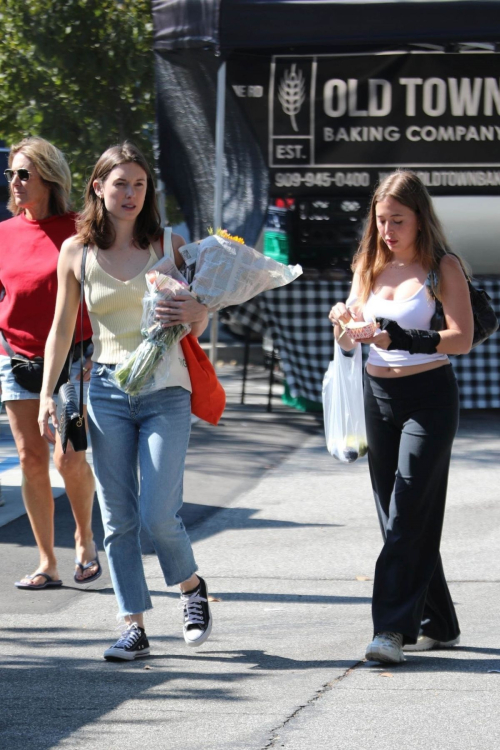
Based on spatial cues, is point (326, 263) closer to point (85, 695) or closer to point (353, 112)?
point (353, 112)

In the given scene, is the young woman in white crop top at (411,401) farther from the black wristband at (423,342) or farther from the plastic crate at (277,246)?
the plastic crate at (277,246)

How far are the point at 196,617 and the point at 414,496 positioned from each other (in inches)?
38.1

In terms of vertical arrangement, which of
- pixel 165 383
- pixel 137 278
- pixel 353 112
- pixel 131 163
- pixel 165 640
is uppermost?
pixel 353 112

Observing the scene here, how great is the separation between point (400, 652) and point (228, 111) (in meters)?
6.53

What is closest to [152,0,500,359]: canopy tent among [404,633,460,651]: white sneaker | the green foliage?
the green foliage

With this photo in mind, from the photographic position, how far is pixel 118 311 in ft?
15.1

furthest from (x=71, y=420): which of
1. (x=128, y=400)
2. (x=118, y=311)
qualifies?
(x=118, y=311)

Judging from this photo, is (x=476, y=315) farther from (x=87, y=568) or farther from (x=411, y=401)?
(x=87, y=568)

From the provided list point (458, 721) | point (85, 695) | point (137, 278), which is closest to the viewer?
point (458, 721)

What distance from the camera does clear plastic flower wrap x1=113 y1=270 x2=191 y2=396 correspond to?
174 inches

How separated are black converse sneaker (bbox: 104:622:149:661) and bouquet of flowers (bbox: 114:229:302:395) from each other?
36.7 inches

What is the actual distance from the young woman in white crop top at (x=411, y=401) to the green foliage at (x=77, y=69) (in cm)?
779

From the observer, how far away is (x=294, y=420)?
10.2 meters

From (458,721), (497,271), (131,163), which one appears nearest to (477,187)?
(497,271)
